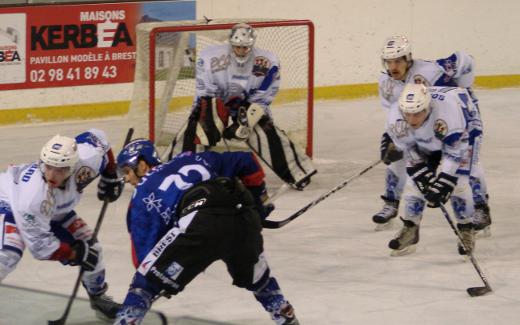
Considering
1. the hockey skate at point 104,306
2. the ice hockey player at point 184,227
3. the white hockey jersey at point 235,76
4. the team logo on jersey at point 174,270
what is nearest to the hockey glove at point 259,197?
the ice hockey player at point 184,227

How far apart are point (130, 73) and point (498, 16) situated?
3372 mm

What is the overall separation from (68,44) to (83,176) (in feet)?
15.1

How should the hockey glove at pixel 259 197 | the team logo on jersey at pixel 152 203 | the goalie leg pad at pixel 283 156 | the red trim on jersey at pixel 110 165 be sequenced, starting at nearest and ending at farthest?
the team logo on jersey at pixel 152 203 < the hockey glove at pixel 259 197 < the red trim on jersey at pixel 110 165 < the goalie leg pad at pixel 283 156

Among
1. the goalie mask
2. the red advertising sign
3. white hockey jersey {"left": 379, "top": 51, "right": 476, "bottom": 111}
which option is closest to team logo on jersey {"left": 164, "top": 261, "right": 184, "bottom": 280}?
white hockey jersey {"left": 379, "top": 51, "right": 476, "bottom": 111}

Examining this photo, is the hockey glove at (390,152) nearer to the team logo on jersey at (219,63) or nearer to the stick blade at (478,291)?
the stick blade at (478,291)

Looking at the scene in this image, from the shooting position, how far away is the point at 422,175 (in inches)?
237

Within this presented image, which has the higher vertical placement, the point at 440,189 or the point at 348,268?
the point at 440,189

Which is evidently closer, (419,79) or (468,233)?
(468,233)

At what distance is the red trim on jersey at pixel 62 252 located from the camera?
4956 mm

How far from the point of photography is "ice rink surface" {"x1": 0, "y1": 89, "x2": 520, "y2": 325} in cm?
558

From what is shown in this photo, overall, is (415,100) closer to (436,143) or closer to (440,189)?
(436,143)

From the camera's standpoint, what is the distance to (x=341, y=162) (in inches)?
344

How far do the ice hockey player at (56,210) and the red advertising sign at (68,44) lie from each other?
4.16 m

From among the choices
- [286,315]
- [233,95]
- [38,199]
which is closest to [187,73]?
[233,95]
